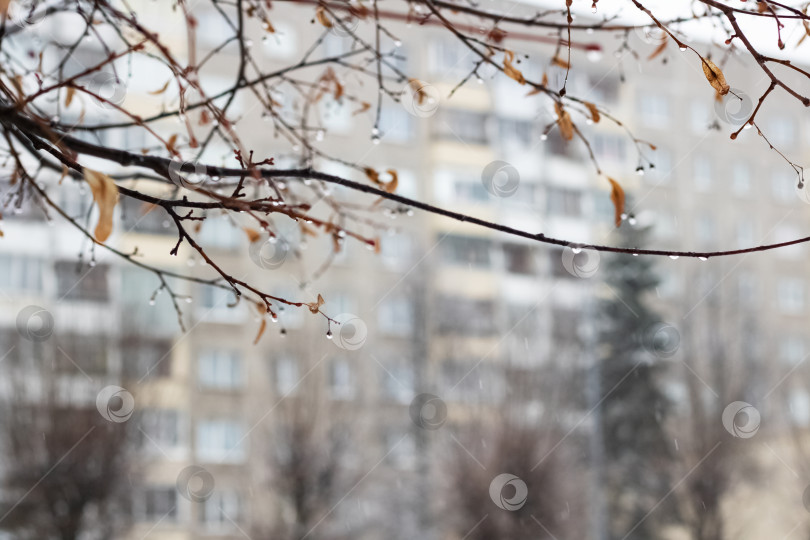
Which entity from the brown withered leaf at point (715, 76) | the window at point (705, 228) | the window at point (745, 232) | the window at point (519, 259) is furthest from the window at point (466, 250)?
the brown withered leaf at point (715, 76)

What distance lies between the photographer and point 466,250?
37.4 ft

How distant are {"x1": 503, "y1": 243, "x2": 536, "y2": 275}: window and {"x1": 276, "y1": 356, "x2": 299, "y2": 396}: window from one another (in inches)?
134

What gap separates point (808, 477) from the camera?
31.7 feet

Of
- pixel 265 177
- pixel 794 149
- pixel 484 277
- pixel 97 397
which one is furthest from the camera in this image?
pixel 794 149

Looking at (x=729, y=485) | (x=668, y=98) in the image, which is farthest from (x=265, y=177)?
(x=668, y=98)

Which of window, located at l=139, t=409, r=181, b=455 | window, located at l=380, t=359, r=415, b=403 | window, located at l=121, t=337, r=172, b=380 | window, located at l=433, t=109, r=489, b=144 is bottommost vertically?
window, located at l=139, t=409, r=181, b=455

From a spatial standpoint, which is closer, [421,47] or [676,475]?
[676,475]

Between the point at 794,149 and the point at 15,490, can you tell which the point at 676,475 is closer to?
the point at 794,149

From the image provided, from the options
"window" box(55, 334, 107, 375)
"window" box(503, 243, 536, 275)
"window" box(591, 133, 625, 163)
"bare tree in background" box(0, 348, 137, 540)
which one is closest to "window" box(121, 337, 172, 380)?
"window" box(55, 334, 107, 375)

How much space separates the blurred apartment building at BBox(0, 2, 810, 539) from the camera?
29.5 feet

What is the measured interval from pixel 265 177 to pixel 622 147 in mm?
11953

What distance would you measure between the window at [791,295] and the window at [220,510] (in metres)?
7.77

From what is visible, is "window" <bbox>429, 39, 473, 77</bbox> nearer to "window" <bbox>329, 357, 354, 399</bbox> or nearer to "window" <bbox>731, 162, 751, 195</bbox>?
"window" <bbox>731, 162, 751, 195</bbox>

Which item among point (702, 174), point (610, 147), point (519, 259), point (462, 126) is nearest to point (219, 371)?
point (519, 259)
